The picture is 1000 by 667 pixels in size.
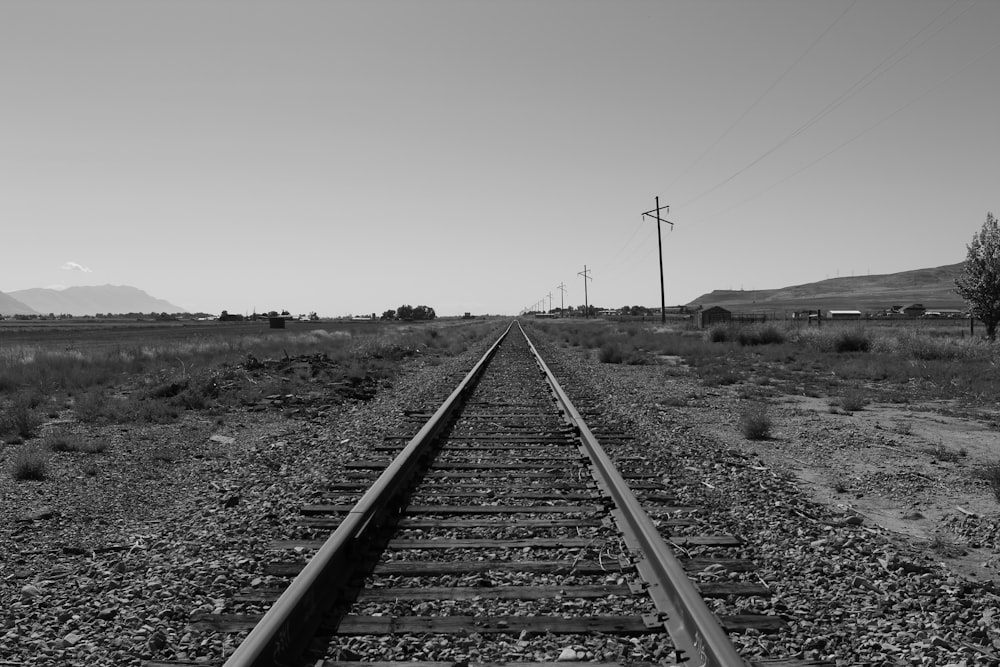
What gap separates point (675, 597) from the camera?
12.2ft

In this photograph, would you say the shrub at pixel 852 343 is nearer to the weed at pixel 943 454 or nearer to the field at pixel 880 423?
the field at pixel 880 423

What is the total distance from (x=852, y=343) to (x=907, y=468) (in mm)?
23703

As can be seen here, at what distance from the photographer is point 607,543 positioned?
4.93 meters

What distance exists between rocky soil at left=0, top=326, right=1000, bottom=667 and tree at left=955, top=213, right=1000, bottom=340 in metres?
26.0

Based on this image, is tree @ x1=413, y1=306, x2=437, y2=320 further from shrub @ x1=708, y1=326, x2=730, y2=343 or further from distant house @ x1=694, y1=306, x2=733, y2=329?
shrub @ x1=708, y1=326, x2=730, y2=343

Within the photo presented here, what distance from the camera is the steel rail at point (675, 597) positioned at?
3.08 metres

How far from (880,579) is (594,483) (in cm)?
272

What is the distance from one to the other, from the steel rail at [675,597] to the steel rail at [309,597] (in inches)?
70.6

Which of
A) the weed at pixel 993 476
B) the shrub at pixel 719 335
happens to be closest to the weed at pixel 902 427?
the weed at pixel 993 476

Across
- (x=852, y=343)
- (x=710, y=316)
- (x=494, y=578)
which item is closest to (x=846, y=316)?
(x=710, y=316)

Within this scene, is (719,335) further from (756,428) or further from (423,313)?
(423,313)

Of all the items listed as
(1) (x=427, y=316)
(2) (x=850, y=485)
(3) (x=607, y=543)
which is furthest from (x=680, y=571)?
(1) (x=427, y=316)

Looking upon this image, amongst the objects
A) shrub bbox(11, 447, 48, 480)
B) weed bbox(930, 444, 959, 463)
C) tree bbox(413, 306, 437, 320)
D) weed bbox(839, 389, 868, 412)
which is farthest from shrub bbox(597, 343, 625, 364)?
tree bbox(413, 306, 437, 320)

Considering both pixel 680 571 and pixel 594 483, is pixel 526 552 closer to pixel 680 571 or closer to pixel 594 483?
pixel 680 571
